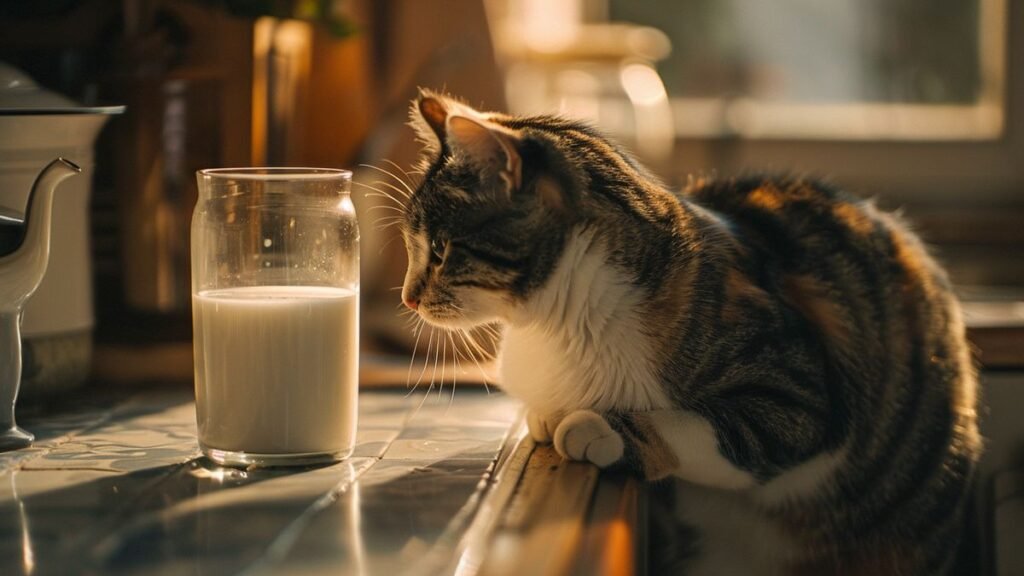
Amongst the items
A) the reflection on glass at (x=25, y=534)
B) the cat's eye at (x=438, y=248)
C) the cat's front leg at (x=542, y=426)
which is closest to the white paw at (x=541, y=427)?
the cat's front leg at (x=542, y=426)

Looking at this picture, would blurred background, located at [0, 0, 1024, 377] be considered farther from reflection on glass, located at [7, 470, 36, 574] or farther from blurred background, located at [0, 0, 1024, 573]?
reflection on glass, located at [7, 470, 36, 574]

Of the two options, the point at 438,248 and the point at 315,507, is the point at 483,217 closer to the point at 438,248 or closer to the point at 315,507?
the point at 438,248

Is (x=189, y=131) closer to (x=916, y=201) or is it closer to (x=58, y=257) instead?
(x=58, y=257)

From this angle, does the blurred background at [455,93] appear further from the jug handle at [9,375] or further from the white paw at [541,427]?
the white paw at [541,427]

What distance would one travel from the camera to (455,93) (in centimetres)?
204

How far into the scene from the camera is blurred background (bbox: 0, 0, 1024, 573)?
4.54 feet

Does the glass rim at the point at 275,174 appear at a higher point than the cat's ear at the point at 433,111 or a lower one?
lower

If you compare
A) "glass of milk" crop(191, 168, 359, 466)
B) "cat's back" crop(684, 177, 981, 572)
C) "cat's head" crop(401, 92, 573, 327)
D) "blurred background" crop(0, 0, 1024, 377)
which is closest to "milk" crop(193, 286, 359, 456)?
"glass of milk" crop(191, 168, 359, 466)

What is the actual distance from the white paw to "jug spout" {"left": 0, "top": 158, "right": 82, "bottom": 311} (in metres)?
0.43

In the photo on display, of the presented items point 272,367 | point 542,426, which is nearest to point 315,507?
point 272,367

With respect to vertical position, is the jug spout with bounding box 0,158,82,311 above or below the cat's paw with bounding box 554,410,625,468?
above

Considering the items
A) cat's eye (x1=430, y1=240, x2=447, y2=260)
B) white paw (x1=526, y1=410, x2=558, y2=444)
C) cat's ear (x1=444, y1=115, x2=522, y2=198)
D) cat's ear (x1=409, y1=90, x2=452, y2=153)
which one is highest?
cat's ear (x1=409, y1=90, x2=452, y2=153)

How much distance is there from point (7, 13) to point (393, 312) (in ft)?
2.29

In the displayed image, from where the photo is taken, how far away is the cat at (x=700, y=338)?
1.03 metres
